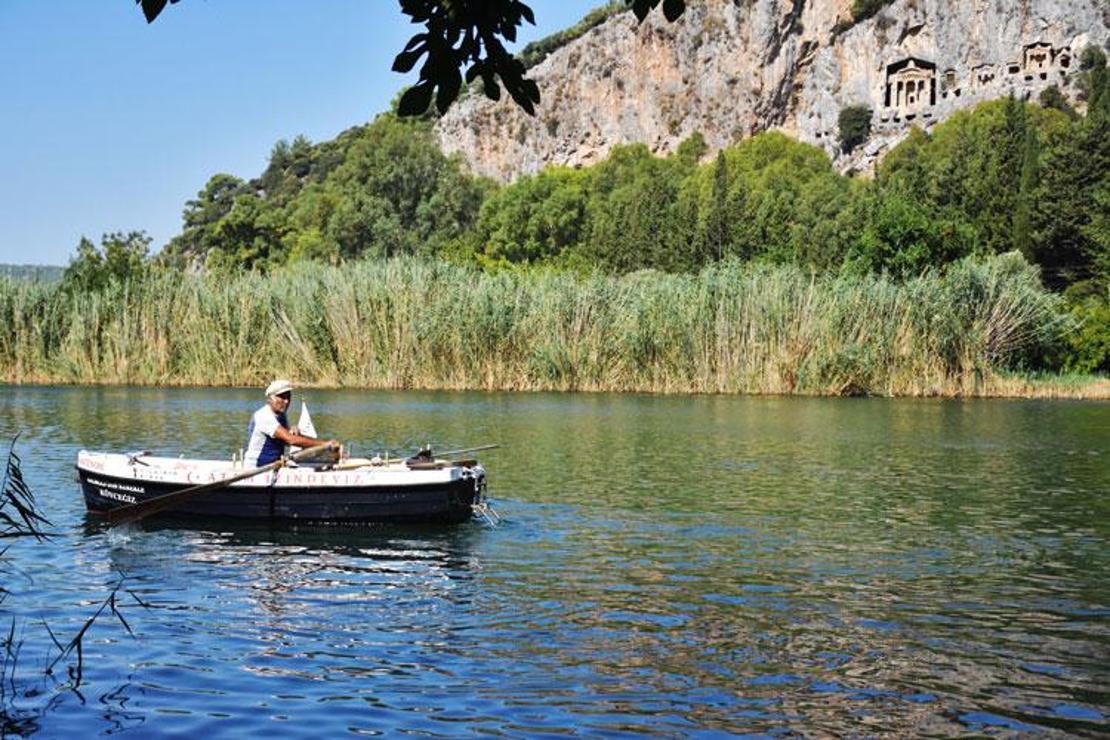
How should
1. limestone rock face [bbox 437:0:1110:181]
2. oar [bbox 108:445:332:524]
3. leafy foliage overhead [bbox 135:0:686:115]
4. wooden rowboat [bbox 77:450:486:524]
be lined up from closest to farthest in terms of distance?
leafy foliage overhead [bbox 135:0:686:115], oar [bbox 108:445:332:524], wooden rowboat [bbox 77:450:486:524], limestone rock face [bbox 437:0:1110:181]

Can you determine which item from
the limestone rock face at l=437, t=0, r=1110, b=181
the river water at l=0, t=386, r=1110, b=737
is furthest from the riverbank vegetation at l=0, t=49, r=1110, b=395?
the limestone rock face at l=437, t=0, r=1110, b=181

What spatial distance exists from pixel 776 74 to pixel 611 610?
15044cm

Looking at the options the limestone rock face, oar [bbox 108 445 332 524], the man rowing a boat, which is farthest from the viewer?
the limestone rock face

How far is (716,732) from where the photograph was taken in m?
8.62

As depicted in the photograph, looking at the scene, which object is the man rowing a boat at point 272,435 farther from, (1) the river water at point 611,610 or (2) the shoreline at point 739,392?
(2) the shoreline at point 739,392

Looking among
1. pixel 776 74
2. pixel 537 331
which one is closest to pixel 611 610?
pixel 537 331

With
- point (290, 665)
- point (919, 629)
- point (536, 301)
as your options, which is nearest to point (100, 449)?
point (290, 665)

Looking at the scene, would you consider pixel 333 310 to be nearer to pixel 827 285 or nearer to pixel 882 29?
pixel 827 285

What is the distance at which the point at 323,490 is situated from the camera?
1602 cm

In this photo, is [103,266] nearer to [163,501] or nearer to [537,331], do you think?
[537,331]

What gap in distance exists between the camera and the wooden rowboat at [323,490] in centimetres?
1597

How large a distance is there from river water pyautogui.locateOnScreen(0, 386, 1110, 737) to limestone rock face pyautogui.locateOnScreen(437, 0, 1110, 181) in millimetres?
123230

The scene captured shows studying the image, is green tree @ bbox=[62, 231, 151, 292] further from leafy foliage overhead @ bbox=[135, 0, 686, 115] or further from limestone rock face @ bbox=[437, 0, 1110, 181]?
limestone rock face @ bbox=[437, 0, 1110, 181]

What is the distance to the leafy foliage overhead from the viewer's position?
19.0ft
